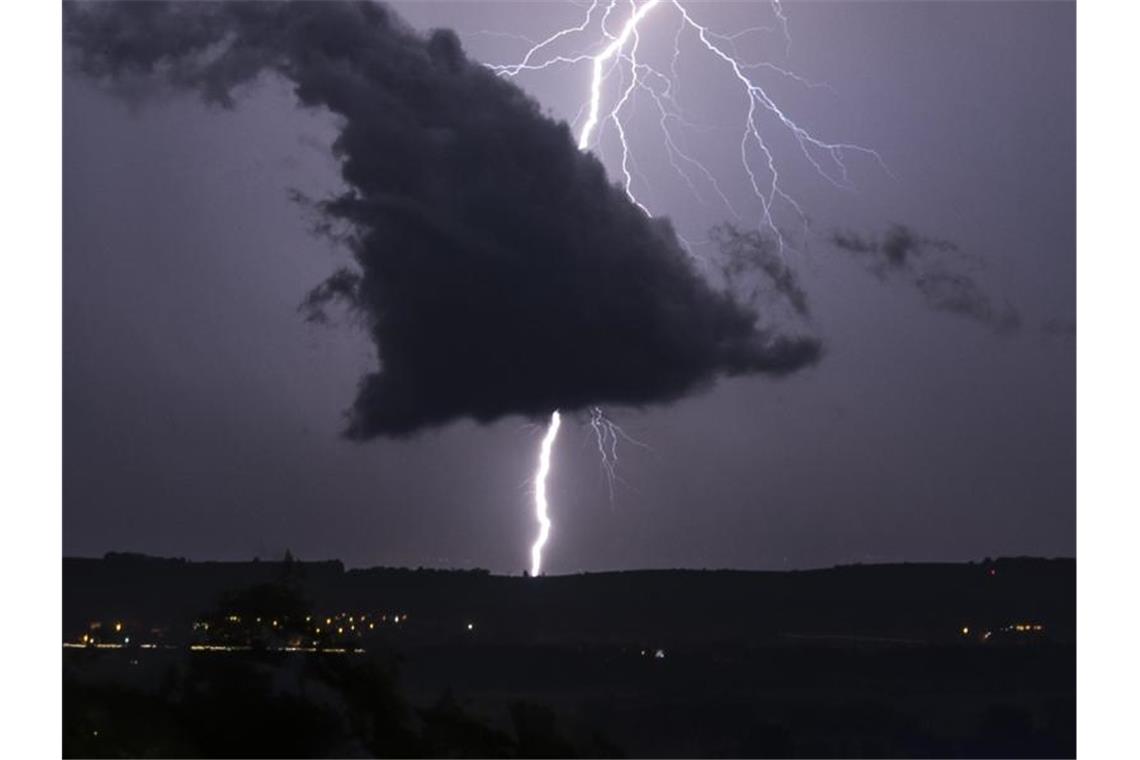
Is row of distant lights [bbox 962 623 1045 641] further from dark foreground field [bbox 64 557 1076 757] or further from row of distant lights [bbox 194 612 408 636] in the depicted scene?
row of distant lights [bbox 194 612 408 636]

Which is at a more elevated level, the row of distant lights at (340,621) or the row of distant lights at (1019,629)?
the row of distant lights at (340,621)

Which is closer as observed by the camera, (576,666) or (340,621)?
(340,621)

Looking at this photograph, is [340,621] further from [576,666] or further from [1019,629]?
[1019,629]

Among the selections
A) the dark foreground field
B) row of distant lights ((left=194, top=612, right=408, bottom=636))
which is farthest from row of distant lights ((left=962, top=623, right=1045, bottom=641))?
row of distant lights ((left=194, top=612, right=408, bottom=636))

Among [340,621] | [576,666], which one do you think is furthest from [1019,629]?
[340,621]

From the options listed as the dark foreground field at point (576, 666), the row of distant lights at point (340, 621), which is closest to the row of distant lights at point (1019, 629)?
the dark foreground field at point (576, 666)

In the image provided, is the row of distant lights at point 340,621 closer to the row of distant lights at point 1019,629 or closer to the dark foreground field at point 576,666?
the dark foreground field at point 576,666

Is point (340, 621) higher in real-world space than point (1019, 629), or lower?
higher

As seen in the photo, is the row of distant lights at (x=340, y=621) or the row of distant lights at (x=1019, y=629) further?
the row of distant lights at (x=1019, y=629)
